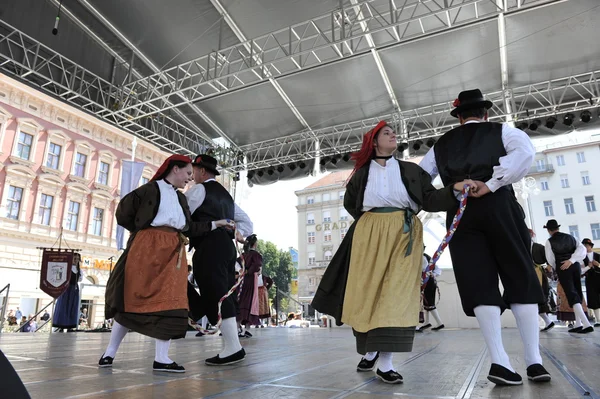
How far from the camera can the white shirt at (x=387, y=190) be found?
6.53 ft

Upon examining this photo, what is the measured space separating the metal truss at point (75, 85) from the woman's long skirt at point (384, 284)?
7236 mm

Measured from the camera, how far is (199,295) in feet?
8.72

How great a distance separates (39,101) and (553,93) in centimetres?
1782

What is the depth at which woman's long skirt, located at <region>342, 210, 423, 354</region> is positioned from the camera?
5.59 ft

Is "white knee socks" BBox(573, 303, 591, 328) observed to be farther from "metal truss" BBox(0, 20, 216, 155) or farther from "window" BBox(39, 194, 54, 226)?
"window" BBox(39, 194, 54, 226)

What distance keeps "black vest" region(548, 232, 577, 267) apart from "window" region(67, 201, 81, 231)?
1767 centimetres

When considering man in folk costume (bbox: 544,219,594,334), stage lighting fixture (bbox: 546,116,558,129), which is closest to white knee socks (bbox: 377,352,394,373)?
man in folk costume (bbox: 544,219,594,334)

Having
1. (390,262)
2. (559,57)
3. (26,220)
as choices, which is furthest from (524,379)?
(26,220)

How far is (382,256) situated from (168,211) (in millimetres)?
1292

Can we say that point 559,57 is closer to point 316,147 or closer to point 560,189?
point 316,147

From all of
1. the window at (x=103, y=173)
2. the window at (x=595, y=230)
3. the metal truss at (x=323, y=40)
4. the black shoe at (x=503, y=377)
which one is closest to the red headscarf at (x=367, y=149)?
the black shoe at (x=503, y=377)

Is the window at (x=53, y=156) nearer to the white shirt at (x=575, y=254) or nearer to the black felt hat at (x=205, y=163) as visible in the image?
the black felt hat at (x=205, y=163)

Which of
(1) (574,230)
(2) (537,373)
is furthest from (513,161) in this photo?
(1) (574,230)

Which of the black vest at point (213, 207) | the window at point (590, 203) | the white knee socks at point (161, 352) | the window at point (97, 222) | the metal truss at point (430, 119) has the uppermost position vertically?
the window at point (590, 203)
